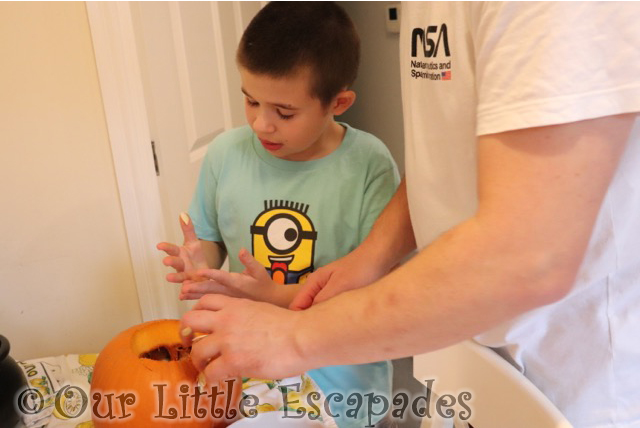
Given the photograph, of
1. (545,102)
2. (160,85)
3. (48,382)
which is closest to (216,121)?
(160,85)

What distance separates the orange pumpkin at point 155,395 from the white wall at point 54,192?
0.66m

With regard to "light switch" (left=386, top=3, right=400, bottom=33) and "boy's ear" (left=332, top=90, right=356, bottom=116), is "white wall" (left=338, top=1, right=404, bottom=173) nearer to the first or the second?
"light switch" (left=386, top=3, right=400, bottom=33)

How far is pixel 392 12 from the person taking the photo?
204cm

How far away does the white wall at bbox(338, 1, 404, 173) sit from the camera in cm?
213

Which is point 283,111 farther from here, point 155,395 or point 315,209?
point 155,395

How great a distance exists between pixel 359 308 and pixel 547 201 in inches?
7.7

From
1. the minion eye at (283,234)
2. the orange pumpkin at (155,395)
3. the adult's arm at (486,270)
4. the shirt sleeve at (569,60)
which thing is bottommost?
the orange pumpkin at (155,395)

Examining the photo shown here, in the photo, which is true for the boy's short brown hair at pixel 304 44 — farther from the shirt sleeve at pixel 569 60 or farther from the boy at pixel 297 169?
the shirt sleeve at pixel 569 60

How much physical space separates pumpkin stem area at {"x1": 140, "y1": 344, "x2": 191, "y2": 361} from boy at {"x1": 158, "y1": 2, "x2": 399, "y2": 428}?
150 millimetres

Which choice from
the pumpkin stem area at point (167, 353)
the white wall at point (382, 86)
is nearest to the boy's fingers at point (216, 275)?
the pumpkin stem area at point (167, 353)

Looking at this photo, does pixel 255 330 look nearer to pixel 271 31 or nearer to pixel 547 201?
pixel 547 201

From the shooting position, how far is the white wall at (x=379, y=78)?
6.98 feet

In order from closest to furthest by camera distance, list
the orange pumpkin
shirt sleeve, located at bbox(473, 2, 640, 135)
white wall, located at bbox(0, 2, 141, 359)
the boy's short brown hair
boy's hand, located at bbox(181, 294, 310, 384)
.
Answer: shirt sleeve, located at bbox(473, 2, 640, 135) → boy's hand, located at bbox(181, 294, 310, 384) → the orange pumpkin → the boy's short brown hair → white wall, located at bbox(0, 2, 141, 359)

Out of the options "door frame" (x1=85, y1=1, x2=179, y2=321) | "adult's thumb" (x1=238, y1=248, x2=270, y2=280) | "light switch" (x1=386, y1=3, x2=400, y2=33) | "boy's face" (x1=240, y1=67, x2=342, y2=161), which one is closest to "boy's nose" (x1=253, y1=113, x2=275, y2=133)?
"boy's face" (x1=240, y1=67, x2=342, y2=161)
